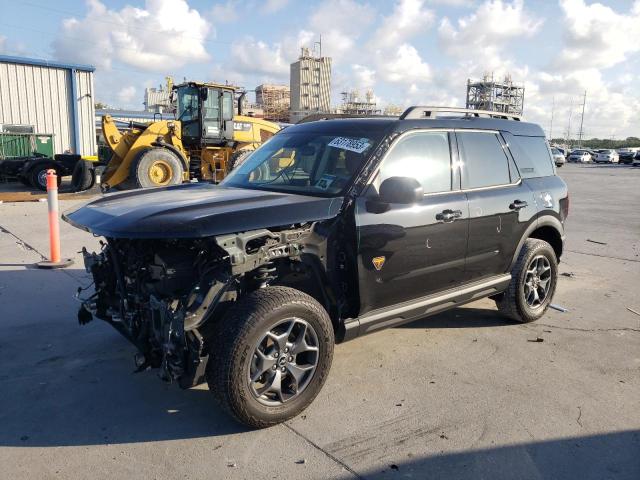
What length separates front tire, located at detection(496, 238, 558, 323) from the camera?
482cm

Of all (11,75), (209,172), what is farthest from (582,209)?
(11,75)

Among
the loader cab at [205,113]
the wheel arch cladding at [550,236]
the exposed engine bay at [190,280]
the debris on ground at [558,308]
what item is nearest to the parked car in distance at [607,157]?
the loader cab at [205,113]

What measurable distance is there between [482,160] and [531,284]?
142 cm

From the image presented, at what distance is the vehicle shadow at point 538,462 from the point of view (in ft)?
9.13

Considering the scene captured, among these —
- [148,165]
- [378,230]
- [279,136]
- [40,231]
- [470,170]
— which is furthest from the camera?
[148,165]

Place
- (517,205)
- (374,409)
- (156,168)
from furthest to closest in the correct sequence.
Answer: (156,168)
(517,205)
(374,409)

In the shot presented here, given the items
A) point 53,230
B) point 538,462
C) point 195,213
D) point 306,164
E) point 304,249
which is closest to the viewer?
point 538,462

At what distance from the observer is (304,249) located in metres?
3.32

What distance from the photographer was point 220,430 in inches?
124

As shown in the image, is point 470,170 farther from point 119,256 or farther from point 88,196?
point 88,196

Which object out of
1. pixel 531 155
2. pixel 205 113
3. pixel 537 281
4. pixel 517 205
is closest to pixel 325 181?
pixel 517 205

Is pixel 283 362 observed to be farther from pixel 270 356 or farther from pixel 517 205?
pixel 517 205

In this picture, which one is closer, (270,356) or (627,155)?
(270,356)

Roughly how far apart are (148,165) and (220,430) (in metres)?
11.7
